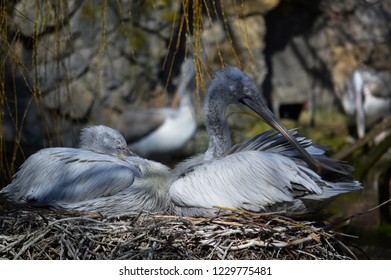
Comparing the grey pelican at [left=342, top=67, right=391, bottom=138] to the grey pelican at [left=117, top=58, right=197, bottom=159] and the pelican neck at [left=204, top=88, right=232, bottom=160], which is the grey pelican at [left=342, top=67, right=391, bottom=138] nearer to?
the grey pelican at [left=117, top=58, right=197, bottom=159]

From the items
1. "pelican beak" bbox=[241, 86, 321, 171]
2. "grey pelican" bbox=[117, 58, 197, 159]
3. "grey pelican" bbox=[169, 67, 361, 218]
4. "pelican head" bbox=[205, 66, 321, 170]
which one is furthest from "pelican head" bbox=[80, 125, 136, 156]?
"grey pelican" bbox=[117, 58, 197, 159]

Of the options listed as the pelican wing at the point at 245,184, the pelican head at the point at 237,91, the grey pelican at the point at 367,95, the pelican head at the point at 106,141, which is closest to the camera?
the pelican wing at the point at 245,184

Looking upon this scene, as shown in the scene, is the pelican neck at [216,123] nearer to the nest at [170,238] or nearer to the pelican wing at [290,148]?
the pelican wing at [290,148]

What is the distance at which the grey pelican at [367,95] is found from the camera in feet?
23.4

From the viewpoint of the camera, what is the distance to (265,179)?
304 centimetres

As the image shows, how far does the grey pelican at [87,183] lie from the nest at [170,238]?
0.25 m

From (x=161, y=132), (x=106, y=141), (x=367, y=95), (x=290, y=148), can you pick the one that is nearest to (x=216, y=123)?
(x=290, y=148)

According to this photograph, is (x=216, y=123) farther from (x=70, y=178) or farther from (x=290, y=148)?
(x=70, y=178)

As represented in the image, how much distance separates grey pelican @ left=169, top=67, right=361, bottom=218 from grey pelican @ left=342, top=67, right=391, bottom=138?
3699 mm

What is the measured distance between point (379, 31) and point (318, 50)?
63cm

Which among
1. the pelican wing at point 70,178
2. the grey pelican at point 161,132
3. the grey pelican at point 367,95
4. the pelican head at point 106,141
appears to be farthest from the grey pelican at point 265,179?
the grey pelican at point 367,95

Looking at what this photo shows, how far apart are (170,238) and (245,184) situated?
0.43 metres

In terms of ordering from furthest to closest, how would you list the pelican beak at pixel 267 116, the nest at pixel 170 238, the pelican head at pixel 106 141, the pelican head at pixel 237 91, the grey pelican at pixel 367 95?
1. the grey pelican at pixel 367 95
2. the pelican head at pixel 106 141
3. the pelican head at pixel 237 91
4. the pelican beak at pixel 267 116
5. the nest at pixel 170 238

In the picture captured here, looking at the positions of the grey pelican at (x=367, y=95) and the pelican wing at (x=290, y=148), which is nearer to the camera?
the pelican wing at (x=290, y=148)
